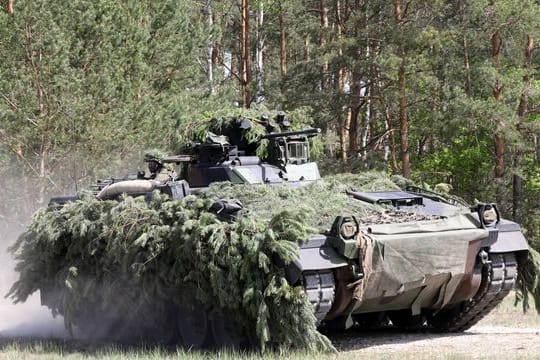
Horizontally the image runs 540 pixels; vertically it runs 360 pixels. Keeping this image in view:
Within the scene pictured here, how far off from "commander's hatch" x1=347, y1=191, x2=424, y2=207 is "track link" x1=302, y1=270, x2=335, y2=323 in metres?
1.63

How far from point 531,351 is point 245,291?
2.97m

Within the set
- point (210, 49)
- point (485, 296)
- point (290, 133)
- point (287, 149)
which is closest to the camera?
point (485, 296)

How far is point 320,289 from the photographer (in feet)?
32.1

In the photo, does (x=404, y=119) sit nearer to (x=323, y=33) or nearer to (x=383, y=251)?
(x=323, y=33)

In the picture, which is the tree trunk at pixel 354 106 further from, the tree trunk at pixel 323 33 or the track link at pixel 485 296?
the track link at pixel 485 296

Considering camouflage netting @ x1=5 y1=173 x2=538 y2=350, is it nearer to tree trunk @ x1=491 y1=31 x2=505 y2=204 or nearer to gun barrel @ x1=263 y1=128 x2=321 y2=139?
gun barrel @ x1=263 y1=128 x2=321 y2=139

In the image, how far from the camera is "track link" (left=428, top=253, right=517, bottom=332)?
36.4 feet

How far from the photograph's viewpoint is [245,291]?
9648 mm

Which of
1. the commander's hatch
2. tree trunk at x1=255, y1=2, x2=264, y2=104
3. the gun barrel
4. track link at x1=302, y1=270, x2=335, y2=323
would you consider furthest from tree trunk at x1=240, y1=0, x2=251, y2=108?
track link at x1=302, y1=270, x2=335, y2=323

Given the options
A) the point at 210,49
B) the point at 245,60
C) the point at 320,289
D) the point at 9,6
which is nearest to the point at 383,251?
the point at 320,289

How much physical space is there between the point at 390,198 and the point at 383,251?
1408 millimetres

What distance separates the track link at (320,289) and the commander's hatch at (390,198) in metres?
1.63

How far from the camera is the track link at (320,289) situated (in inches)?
383

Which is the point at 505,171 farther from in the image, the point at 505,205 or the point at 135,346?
the point at 135,346
